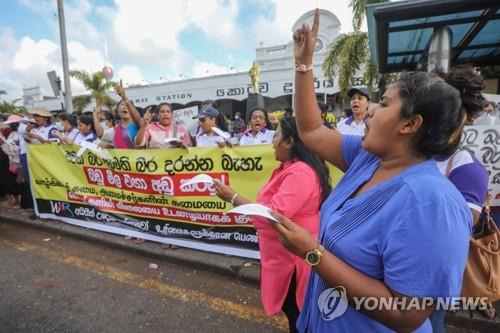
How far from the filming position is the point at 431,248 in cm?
82

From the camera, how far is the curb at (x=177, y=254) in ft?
10.6

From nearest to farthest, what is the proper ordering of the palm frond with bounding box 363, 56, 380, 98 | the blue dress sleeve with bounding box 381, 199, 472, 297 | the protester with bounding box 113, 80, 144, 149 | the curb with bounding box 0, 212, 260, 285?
1. the blue dress sleeve with bounding box 381, 199, 472, 297
2. the curb with bounding box 0, 212, 260, 285
3. the protester with bounding box 113, 80, 144, 149
4. the palm frond with bounding box 363, 56, 380, 98

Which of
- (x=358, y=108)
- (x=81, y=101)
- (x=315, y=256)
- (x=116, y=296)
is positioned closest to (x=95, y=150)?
(x=116, y=296)

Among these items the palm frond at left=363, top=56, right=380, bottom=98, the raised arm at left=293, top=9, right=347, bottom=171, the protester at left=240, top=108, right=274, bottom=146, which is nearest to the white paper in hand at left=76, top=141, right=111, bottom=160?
the protester at left=240, top=108, right=274, bottom=146

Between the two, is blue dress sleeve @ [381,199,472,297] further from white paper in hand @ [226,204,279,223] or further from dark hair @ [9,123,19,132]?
dark hair @ [9,123,19,132]

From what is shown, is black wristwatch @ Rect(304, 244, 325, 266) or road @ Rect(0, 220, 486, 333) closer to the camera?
black wristwatch @ Rect(304, 244, 325, 266)

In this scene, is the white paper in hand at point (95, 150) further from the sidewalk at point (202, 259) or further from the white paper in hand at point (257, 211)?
the white paper in hand at point (257, 211)

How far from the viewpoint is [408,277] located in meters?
0.85

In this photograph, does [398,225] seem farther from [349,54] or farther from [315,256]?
[349,54]

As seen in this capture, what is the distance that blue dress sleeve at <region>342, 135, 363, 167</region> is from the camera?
1.41 metres

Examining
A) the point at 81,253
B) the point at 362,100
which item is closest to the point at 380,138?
the point at 362,100

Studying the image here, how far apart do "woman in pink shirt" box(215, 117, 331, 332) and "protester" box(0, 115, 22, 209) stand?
5.72m

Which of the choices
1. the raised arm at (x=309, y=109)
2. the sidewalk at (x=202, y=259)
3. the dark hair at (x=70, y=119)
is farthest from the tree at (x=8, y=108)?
the raised arm at (x=309, y=109)

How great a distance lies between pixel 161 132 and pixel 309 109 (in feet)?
10.4
